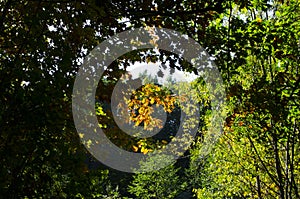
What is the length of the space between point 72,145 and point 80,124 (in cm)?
35

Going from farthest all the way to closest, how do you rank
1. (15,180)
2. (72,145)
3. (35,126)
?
(72,145), (15,180), (35,126)

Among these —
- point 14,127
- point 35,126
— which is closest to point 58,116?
point 35,126

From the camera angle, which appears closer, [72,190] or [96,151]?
[72,190]

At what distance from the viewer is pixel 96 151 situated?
5.30 meters

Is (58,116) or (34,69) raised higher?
(34,69)

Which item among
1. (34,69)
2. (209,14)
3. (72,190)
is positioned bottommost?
(72,190)

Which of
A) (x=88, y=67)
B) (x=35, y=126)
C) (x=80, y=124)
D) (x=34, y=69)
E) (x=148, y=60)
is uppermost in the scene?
(x=148, y=60)

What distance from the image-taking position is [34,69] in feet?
13.3

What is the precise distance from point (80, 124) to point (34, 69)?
128cm

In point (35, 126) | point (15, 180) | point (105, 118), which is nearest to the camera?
point (35, 126)

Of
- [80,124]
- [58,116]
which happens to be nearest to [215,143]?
[80,124]

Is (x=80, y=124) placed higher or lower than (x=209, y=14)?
lower

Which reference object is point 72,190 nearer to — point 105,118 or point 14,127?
point 14,127

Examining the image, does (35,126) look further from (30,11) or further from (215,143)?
(215,143)
